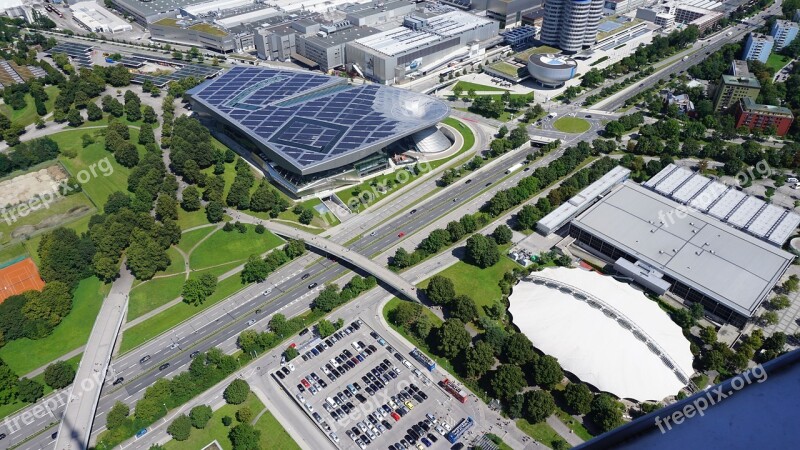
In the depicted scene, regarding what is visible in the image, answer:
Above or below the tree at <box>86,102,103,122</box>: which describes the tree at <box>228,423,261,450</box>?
below

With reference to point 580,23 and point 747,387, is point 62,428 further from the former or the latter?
point 580,23

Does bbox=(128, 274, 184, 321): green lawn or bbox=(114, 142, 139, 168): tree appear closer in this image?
bbox=(128, 274, 184, 321): green lawn

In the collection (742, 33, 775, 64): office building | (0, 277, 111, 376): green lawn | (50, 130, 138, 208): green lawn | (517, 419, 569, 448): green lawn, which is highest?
(742, 33, 775, 64): office building

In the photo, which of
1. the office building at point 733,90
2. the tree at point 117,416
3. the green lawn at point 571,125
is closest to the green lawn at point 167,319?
the tree at point 117,416

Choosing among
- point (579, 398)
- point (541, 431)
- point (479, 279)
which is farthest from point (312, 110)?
→ point (541, 431)

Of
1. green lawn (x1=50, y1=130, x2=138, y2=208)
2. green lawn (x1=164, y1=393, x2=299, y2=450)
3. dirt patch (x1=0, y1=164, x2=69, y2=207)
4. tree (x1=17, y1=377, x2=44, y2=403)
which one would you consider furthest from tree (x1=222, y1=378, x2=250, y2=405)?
dirt patch (x1=0, y1=164, x2=69, y2=207)

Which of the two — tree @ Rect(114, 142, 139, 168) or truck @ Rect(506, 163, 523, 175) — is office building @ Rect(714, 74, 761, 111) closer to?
truck @ Rect(506, 163, 523, 175)

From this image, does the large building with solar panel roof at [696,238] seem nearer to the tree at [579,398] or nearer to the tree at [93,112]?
the tree at [579,398]
